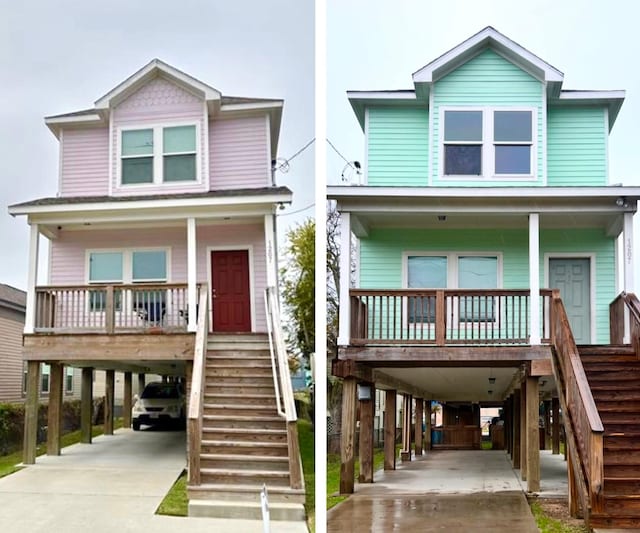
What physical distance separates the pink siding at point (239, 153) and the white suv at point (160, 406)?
3021 mm

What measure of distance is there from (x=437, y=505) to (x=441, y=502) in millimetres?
191

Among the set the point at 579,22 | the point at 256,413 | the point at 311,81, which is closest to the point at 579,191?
the point at 579,22

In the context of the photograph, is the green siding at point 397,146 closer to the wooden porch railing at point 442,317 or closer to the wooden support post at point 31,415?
the wooden porch railing at point 442,317

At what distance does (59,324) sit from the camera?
7.61 m

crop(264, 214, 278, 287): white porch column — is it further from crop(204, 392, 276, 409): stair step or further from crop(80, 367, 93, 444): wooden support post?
Answer: crop(80, 367, 93, 444): wooden support post

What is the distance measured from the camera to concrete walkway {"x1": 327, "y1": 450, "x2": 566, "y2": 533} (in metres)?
6.27

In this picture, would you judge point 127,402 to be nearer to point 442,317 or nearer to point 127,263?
point 127,263

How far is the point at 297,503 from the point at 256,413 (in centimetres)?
106

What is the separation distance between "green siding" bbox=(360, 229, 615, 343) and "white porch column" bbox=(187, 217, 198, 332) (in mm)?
2575

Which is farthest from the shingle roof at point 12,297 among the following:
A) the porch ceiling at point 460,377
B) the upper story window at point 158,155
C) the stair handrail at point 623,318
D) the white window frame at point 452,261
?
the stair handrail at point 623,318

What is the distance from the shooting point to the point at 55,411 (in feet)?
Answer: 24.9

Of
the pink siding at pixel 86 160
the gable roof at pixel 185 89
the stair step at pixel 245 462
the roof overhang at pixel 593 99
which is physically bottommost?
the stair step at pixel 245 462

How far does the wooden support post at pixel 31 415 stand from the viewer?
6.75 m

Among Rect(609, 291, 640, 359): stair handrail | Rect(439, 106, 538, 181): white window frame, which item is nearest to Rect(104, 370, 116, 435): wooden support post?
Rect(439, 106, 538, 181): white window frame
